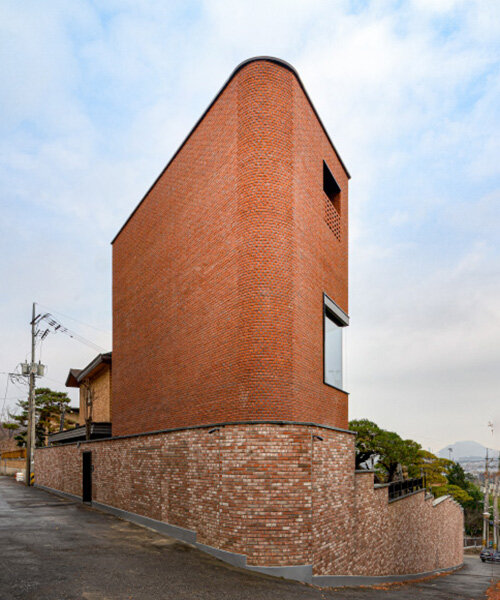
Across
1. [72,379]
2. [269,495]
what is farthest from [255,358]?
[72,379]

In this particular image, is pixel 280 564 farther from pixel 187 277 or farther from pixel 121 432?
pixel 121 432

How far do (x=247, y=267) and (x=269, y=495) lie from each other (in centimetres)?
545

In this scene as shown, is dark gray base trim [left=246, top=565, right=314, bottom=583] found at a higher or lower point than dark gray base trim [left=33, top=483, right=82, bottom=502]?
higher

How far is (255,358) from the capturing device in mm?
13086

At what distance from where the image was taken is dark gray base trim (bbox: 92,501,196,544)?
13.9 m

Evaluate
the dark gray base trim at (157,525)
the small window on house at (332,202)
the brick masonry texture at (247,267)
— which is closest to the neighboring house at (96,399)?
the dark gray base trim at (157,525)

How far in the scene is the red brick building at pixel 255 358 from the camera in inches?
468

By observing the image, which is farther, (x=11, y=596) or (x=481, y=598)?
(x=481, y=598)

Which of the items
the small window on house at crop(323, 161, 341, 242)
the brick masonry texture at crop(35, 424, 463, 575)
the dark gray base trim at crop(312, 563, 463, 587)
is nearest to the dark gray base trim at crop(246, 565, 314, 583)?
the brick masonry texture at crop(35, 424, 463, 575)

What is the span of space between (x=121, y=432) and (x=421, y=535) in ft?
45.5

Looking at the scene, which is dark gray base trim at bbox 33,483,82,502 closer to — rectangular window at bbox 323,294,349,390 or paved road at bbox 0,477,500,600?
paved road at bbox 0,477,500,600

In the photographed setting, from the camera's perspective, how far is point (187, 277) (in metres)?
16.8

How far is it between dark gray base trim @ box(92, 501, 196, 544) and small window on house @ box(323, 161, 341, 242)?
10.4 m

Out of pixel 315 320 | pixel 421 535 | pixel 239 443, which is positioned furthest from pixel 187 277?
pixel 421 535
